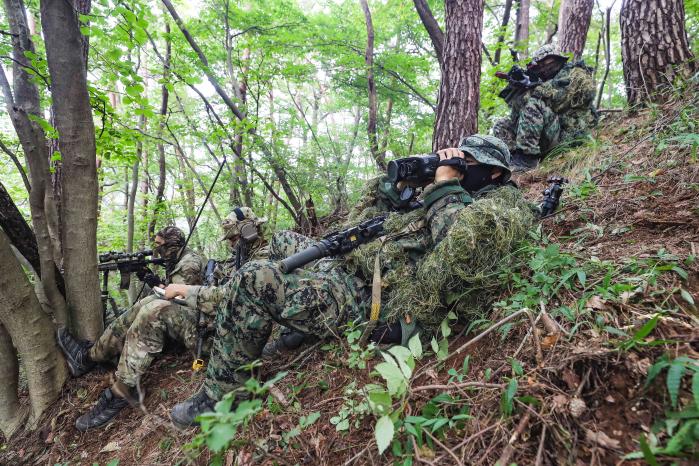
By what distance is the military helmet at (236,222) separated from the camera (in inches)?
166

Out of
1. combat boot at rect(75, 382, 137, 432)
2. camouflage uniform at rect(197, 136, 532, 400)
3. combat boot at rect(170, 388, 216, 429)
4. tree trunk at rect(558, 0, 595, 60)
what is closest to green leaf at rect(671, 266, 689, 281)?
camouflage uniform at rect(197, 136, 532, 400)

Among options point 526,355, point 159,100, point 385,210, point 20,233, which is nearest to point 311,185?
point 385,210

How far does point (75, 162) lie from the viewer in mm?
2803

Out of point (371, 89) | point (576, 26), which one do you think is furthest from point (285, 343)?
point (576, 26)

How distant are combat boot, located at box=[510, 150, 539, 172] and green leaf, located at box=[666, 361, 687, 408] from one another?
14.0 ft

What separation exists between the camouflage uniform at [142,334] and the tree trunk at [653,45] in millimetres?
6048

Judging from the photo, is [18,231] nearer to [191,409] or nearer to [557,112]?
[191,409]

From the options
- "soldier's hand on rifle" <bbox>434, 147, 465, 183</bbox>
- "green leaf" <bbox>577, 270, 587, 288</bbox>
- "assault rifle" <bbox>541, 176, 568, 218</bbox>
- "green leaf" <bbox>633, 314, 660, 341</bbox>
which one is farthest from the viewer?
"assault rifle" <bbox>541, 176, 568, 218</bbox>

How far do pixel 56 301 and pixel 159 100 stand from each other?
9671 mm

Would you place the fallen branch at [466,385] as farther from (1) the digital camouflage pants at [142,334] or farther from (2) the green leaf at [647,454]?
(1) the digital camouflage pants at [142,334]

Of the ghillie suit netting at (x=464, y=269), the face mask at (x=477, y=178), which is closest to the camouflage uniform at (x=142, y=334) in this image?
the ghillie suit netting at (x=464, y=269)

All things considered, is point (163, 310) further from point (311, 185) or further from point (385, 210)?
point (311, 185)

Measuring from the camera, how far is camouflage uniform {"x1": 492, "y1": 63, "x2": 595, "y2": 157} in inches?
183

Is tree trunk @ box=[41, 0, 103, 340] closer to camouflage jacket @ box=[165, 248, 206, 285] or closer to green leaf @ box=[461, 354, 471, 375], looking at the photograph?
A: camouflage jacket @ box=[165, 248, 206, 285]
